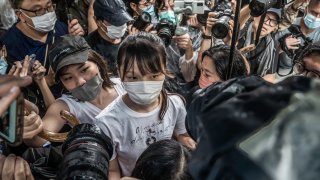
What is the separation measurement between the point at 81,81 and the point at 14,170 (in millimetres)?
904

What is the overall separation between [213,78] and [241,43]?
0.96 meters

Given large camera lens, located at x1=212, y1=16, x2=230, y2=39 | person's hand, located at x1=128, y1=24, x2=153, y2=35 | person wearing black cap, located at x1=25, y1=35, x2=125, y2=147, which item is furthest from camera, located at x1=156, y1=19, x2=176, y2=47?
person wearing black cap, located at x1=25, y1=35, x2=125, y2=147

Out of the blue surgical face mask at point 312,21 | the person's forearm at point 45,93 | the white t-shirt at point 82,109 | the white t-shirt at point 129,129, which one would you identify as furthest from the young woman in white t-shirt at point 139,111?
the blue surgical face mask at point 312,21

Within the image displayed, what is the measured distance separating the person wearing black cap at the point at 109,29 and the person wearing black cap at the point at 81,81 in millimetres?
583

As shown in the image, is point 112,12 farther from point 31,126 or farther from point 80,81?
point 31,126

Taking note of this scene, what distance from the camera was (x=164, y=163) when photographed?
1134 millimetres

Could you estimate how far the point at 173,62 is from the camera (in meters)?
2.85

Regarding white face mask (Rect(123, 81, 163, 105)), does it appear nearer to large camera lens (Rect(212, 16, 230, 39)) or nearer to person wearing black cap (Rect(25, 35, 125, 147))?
person wearing black cap (Rect(25, 35, 125, 147))

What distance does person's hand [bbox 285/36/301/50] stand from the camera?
3.12 m

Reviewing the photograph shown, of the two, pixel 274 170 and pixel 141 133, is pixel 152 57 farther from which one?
pixel 274 170

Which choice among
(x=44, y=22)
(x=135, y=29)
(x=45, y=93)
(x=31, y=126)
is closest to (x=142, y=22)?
(x=135, y=29)

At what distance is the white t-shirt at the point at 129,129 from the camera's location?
171 centimetres

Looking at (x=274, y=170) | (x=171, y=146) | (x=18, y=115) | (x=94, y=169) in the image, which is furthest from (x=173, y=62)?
(x=274, y=170)

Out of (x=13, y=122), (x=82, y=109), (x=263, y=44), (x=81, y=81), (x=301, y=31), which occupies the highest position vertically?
(x=13, y=122)
